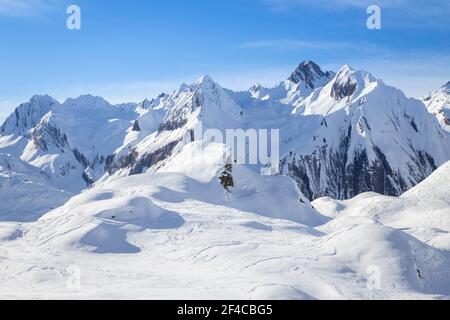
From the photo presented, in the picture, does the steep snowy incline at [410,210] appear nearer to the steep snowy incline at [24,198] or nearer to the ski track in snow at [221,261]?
the ski track in snow at [221,261]

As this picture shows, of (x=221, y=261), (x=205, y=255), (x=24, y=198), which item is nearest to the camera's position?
(x=221, y=261)

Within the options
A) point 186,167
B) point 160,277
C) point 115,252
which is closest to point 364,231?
point 160,277
